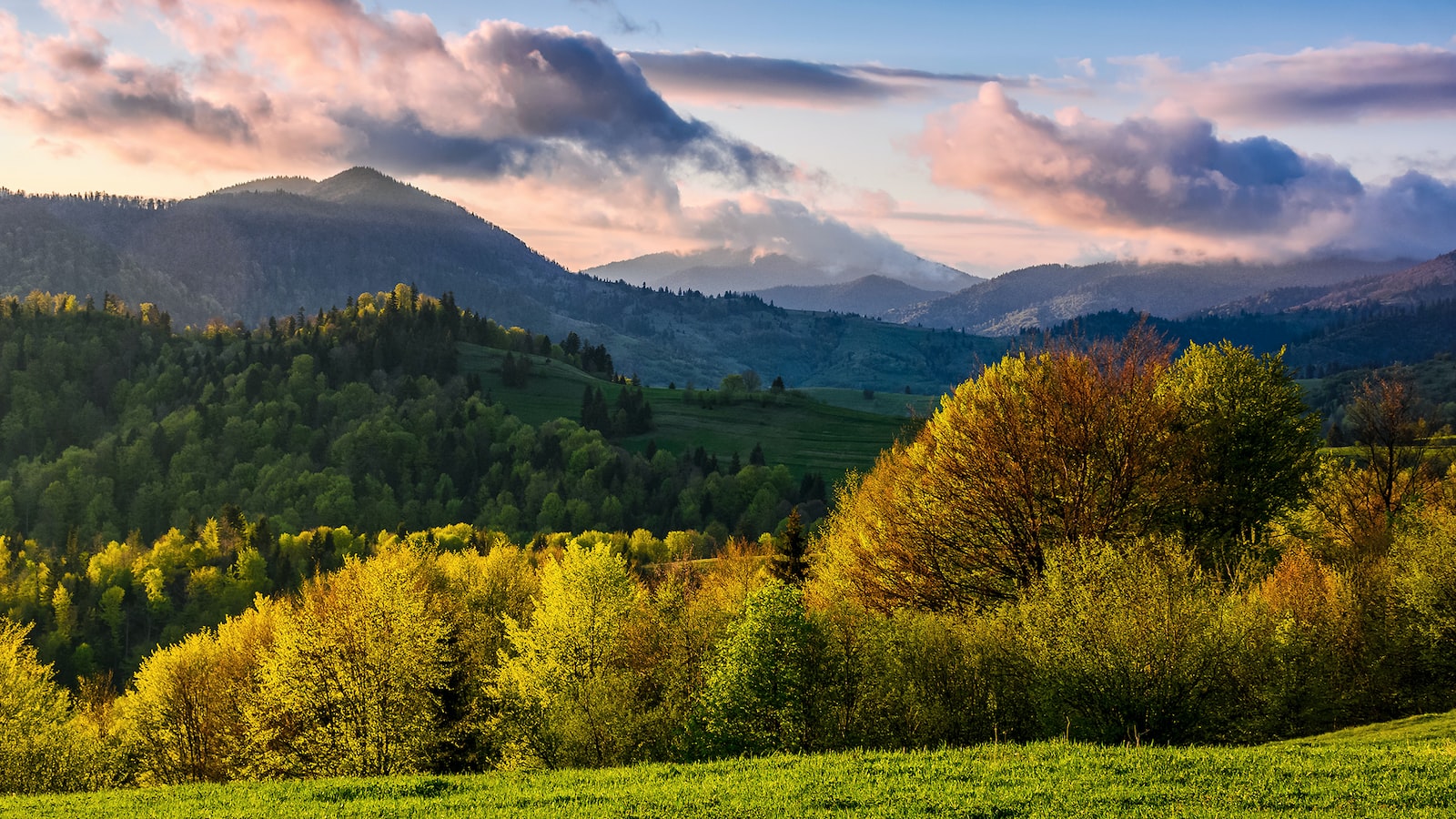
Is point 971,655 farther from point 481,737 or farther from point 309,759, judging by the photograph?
point 309,759

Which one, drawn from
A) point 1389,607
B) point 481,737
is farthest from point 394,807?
point 1389,607

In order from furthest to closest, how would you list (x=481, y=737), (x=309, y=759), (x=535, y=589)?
(x=535, y=589) < (x=481, y=737) < (x=309, y=759)

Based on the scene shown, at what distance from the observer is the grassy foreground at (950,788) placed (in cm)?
2728

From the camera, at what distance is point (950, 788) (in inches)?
1179

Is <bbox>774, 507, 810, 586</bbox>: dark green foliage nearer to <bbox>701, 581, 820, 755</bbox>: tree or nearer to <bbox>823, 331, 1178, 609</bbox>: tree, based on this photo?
<bbox>823, 331, 1178, 609</bbox>: tree

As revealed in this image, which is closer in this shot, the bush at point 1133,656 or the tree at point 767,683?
the bush at point 1133,656

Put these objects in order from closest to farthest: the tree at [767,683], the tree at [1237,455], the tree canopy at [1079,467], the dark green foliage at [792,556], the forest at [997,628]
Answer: the forest at [997,628]
the tree at [767,683]
the tree canopy at [1079,467]
the tree at [1237,455]
the dark green foliage at [792,556]

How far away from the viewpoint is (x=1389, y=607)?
57500 mm

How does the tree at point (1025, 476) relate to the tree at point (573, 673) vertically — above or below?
above

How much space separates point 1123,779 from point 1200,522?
30.9m

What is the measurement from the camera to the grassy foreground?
27.3m

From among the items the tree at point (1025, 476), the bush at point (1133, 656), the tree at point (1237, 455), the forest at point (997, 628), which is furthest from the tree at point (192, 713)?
the tree at point (1237, 455)

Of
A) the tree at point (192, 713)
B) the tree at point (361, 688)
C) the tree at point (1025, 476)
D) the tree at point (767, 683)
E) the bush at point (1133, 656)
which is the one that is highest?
the tree at point (1025, 476)

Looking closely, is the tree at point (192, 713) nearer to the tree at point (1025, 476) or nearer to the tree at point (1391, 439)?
the tree at point (1025, 476)
